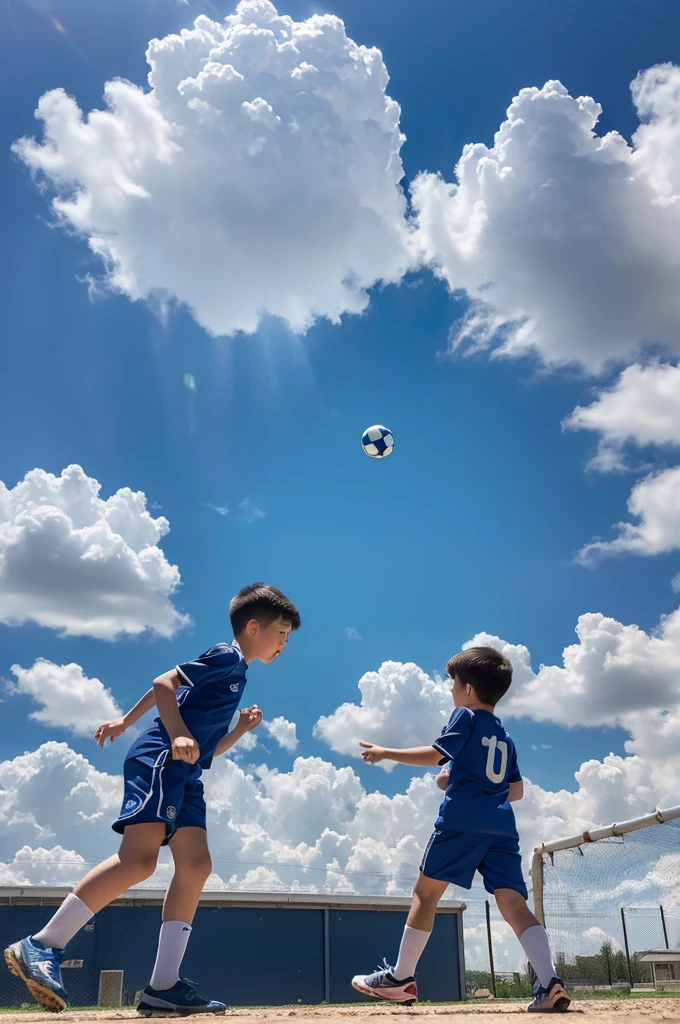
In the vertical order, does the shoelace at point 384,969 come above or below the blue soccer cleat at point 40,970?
below

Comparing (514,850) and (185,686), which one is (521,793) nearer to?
(514,850)

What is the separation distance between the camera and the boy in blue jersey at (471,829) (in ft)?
14.4

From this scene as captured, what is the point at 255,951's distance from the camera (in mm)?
25516

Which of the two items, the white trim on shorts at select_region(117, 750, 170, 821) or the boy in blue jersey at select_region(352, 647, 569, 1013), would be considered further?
the boy in blue jersey at select_region(352, 647, 569, 1013)

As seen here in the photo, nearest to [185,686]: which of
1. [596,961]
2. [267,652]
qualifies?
[267,652]

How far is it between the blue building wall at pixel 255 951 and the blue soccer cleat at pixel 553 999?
21.3 metres

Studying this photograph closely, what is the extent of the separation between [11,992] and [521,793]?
21.4 m

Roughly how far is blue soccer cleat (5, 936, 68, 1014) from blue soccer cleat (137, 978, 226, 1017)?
400mm

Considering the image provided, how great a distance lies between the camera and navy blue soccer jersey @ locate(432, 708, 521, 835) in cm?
440

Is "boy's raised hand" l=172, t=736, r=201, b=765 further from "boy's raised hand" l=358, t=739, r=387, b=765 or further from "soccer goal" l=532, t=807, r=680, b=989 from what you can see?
"soccer goal" l=532, t=807, r=680, b=989

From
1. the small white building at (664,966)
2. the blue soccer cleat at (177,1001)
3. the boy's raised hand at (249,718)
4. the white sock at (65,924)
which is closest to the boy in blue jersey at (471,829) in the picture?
the boy's raised hand at (249,718)

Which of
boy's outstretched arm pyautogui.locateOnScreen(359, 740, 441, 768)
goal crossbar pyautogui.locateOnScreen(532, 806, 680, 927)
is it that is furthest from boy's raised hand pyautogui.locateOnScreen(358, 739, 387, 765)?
goal crossbar pyautogui.locateOnScreen(532, 806, 680, 927)

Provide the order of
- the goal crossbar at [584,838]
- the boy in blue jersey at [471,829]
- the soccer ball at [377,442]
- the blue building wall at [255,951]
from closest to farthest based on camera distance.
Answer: the boy in blue jersey at [471,829] < the goal crossbar at [584,838] < the soccer ball at [377,442] < the blue building wall at [255,951]

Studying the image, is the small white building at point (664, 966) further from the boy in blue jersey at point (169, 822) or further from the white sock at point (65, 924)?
the white sock at point (65, 924)
